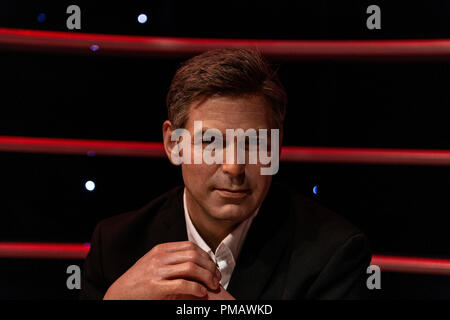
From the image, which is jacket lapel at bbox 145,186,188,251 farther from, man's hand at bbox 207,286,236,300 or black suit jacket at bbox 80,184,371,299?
man's hand at bbox 207,286,236,300

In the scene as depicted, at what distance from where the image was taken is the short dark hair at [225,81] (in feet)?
3.60

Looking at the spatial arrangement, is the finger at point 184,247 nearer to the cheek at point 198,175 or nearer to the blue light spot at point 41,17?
the cheek at point 198,175

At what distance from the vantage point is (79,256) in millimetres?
1511

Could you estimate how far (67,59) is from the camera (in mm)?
1579

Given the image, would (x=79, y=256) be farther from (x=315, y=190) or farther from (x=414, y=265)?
(x=414, y=265)

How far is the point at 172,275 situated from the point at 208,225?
249 millimetres

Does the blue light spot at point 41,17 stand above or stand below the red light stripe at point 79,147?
above

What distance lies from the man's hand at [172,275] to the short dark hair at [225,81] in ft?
1.09

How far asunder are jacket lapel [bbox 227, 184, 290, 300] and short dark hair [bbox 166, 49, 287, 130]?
0.26m

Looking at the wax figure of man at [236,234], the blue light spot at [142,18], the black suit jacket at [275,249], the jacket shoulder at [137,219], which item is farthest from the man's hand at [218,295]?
the blue light spot at [142,18]

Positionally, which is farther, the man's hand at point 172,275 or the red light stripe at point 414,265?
the red light stripe at point 414,265

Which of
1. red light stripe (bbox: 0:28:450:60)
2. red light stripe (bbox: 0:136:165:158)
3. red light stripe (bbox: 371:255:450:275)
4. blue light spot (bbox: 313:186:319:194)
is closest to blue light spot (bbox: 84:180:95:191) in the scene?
red light stripe (bbox: 0:136:165:158)

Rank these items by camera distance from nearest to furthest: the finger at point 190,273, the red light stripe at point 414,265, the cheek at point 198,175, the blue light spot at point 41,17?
the finger at point 190,273 < the cheek at point 198,175 < the red light stripe at point 414,265 < the blue light spot at point 41,17
